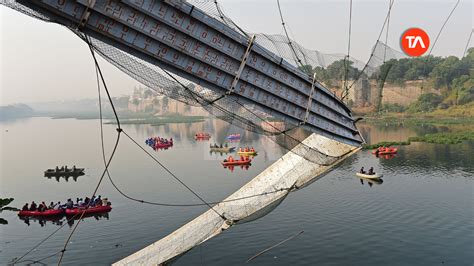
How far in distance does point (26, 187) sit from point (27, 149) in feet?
208

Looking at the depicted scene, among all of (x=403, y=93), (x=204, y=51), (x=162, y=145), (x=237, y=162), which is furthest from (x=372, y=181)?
(x=403, y=93)

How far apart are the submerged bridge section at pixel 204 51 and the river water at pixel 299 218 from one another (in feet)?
22.1

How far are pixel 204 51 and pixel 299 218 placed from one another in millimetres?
24642

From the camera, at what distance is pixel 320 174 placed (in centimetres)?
2795

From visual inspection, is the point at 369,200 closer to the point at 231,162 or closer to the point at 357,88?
the point at 357,88

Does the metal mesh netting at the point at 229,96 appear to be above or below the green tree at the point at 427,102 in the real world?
below

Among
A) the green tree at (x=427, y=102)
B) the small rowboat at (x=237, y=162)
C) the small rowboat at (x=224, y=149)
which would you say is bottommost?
the small rowboat at (x=237, y=162)

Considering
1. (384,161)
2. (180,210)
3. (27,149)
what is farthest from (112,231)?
(27,149)

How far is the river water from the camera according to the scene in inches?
1204

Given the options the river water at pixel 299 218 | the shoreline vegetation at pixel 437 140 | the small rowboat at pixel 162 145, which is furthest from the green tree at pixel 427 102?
the small rowboat at pixel 162 145

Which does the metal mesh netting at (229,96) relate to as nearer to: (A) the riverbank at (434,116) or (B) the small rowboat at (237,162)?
(B) the small rowboat at (237,162)

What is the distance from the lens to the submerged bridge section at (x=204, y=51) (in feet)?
54.7

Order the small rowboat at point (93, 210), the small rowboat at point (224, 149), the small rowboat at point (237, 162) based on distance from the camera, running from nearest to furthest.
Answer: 1. the small rowboat at point (93, 210)
2. the small rowboat at point (237, 162)
3. the small rowboat at point (224, 149)

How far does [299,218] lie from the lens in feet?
129
